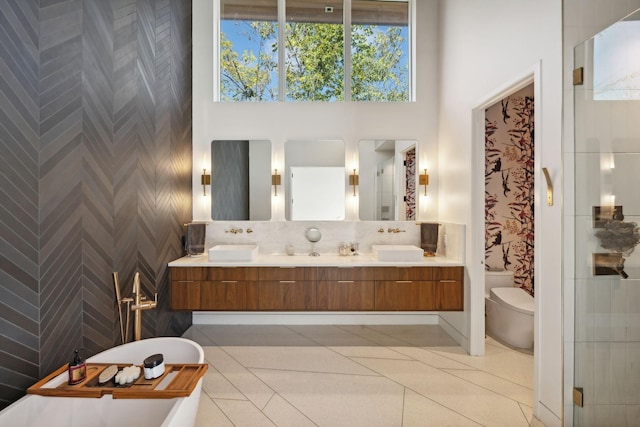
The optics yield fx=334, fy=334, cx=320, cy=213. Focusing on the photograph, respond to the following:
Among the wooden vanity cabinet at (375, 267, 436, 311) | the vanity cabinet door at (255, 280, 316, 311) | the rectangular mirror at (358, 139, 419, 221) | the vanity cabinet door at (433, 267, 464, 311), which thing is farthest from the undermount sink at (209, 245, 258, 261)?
the vanity cabinet door at (433, 267, 464, 311)

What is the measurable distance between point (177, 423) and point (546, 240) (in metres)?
2.28

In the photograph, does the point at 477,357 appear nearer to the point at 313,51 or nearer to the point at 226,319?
the point at 226,319

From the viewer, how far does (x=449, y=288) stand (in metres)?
3.30

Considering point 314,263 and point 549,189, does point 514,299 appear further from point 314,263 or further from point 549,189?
point 314,263

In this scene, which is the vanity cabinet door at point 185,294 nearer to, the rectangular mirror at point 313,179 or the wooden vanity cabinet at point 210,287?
the wooden vanity cabinet at point 210,287

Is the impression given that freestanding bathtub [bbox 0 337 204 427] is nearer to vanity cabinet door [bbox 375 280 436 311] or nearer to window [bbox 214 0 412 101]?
vanity cabinet door [bbox 375 280 436 311]

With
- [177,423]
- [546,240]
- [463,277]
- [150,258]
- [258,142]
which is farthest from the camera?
[258,142]

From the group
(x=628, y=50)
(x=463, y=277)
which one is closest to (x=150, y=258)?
(x=463, y=277)

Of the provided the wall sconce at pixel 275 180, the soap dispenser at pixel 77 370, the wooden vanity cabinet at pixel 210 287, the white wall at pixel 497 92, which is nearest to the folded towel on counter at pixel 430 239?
the white wall at pixel 497 92

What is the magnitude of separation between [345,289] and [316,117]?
6.72 feet

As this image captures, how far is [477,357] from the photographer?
123 inches

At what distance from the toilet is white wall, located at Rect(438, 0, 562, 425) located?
0.43 meters

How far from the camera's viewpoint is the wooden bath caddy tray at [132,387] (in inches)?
61.6

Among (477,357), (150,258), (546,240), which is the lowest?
(477,357)
